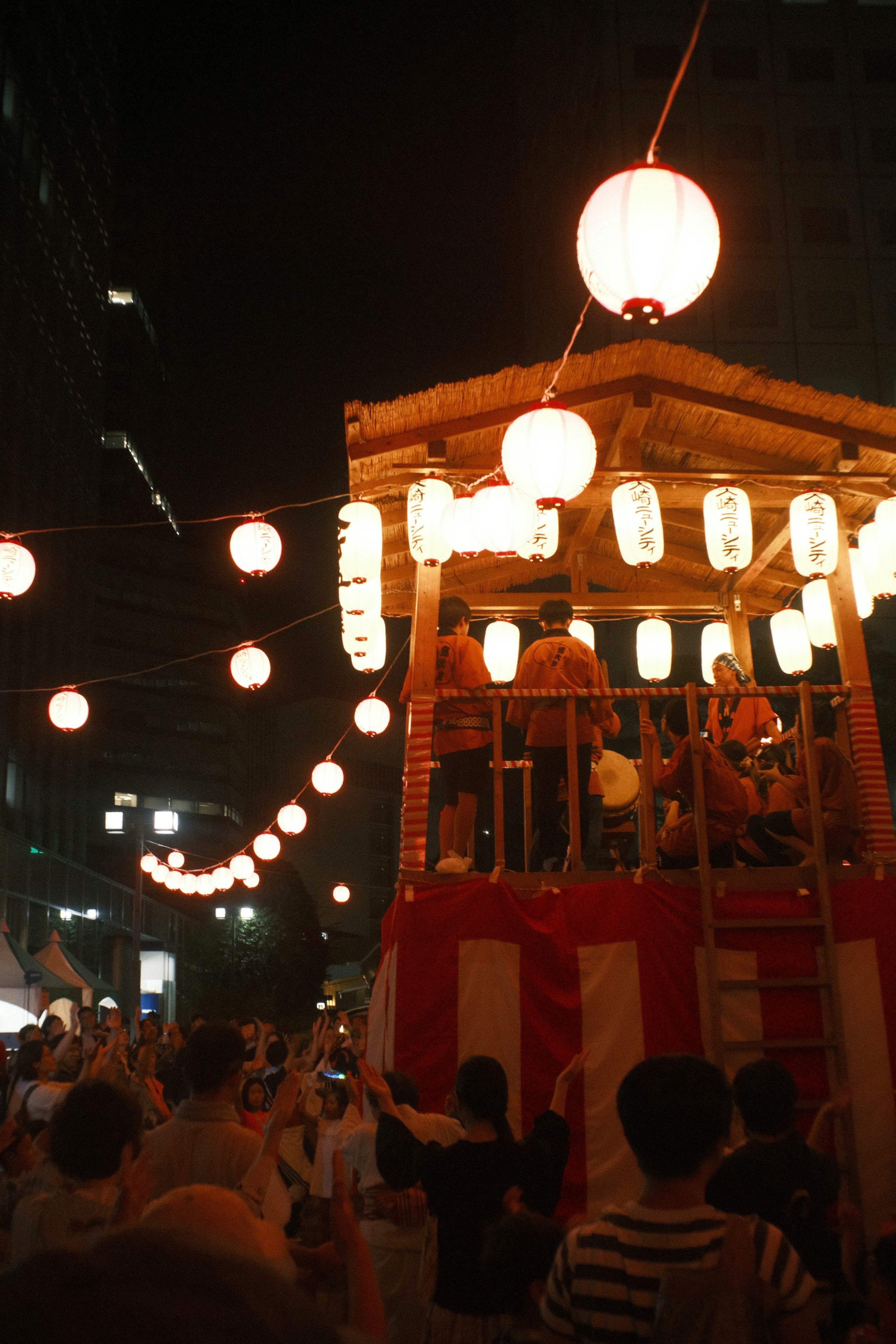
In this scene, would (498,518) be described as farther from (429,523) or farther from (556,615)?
(556,615)

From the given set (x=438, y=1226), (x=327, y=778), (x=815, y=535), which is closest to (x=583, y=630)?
(x=815, y=535)

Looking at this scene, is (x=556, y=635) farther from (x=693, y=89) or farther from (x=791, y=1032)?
(x=693, y=89)

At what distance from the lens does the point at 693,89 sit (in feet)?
134

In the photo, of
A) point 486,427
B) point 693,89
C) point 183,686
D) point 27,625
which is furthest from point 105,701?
point 486,427

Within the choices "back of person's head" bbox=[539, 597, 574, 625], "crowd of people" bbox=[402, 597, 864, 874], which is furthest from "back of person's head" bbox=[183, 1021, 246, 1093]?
"back of person's head" bbox=[539, 597, 574, 625]

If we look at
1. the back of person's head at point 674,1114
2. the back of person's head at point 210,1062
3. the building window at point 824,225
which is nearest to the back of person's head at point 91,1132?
the back of person's head at point 210,1062

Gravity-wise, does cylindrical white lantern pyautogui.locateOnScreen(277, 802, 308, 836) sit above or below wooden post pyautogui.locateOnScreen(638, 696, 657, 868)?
above

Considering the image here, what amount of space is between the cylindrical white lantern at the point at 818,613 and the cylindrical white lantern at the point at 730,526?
1.58 metres

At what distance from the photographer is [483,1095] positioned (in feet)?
12.6

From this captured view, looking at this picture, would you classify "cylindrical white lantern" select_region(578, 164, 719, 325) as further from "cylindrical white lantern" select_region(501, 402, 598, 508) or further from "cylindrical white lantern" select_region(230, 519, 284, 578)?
"cylindrical white lantern" select_region(230, 519, 284, 578)

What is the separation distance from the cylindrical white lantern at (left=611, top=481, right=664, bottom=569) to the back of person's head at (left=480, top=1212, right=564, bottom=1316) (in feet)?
22.1

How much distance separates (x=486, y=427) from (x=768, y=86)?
41186 mm

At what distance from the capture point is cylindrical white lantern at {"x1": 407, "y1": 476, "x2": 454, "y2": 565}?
8789mm

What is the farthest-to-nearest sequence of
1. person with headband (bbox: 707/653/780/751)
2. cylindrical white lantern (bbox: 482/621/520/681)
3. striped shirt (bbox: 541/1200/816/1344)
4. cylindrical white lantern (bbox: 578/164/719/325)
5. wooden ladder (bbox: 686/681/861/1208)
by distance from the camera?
cylindrical white lantern (bbox: 482/621/520/681)
person with headband (bbox: 707/653/780/751)
wooden ladder (bbox: 686/681/861/1208)
cylindrical white lantern (bbox: 578/164/719/325)
striped shirt (bbox: 541/1200/816/1344)
